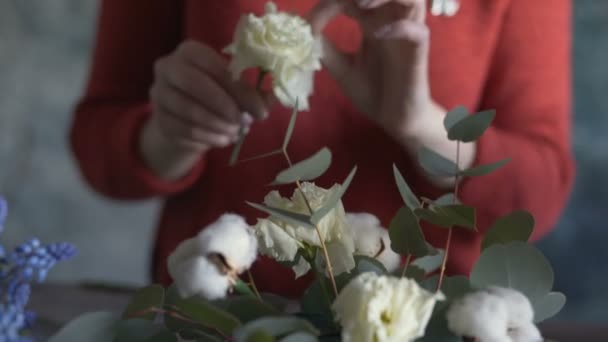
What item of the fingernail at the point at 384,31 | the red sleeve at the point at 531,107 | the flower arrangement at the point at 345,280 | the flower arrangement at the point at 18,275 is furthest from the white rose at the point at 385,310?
the red sleeve at the point at 531,107

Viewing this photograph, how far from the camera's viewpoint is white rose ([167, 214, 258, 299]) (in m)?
0.28

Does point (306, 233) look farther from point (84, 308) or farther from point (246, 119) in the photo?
point (84, 308)

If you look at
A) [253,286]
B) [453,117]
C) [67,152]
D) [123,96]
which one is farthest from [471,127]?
[67,152]

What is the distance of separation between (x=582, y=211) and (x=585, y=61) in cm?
24

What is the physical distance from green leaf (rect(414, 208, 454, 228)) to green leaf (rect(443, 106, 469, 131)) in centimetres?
4

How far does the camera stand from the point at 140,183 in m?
0.75

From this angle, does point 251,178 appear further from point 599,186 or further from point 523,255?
point 599,186

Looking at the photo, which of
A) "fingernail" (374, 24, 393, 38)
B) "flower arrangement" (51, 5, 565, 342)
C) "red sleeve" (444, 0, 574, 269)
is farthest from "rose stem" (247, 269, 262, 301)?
"red sleeve" (444, 0, 574, 269)

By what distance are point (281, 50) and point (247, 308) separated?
19 cm

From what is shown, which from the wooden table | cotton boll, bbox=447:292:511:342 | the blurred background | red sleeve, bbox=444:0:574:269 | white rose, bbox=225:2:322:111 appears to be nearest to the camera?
cotton boll, bbox=447:292:511:342

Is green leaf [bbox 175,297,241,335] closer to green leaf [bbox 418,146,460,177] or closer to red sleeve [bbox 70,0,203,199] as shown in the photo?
green leaf [bbox 418,146,460,177]

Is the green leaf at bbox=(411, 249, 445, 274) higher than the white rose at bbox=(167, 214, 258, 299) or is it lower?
lower

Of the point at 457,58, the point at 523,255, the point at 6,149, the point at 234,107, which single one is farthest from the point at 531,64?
the point at 6,149

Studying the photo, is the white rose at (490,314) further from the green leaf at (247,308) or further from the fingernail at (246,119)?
the fingernail at (246,119)
